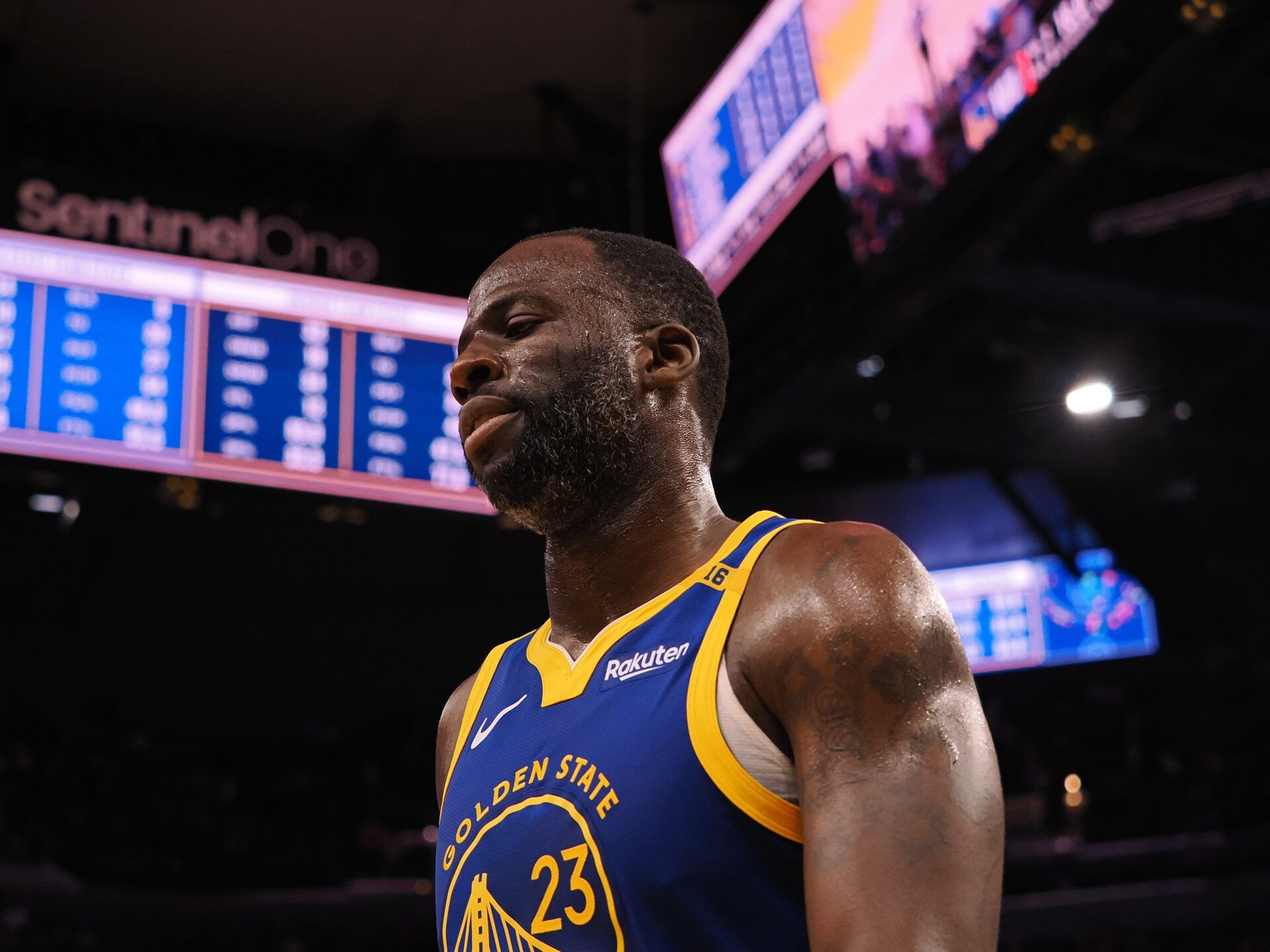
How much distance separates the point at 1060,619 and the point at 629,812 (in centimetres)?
1015

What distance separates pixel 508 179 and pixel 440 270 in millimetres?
1019

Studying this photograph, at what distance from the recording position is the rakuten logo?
1.58m

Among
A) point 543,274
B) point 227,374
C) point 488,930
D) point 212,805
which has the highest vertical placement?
point 227,374

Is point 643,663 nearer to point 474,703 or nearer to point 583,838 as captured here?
point 583,838

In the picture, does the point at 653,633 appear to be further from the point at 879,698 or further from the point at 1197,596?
the point at 1197,596

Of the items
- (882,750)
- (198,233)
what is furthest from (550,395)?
(198,233)

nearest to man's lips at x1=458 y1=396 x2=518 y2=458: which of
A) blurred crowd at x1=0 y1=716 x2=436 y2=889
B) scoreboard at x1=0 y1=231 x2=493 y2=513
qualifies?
scoreboard at x1=0 y1=231 x2=493 y2=513

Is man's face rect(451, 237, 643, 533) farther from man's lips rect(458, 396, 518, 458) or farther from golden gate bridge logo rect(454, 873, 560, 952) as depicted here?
golden gate bridge logo rect(454, 873, 560, 952)

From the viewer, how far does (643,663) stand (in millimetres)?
1614

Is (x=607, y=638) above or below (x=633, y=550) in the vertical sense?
below

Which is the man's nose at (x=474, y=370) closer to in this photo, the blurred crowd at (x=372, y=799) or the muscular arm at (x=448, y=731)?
the muscular arm at (x=448, y=731)

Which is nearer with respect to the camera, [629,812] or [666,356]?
[629,812]

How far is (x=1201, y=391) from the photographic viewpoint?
7.24 metres

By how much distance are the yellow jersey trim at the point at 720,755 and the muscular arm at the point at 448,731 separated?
1.79ft
